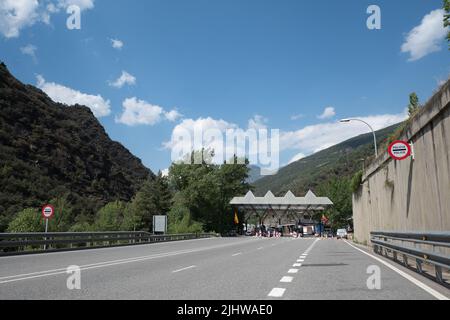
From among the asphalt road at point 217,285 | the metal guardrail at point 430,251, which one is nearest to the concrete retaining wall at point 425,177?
the metal guardrail at point 430,251

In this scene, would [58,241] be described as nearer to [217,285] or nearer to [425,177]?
[217,285]

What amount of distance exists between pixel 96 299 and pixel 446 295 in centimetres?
553

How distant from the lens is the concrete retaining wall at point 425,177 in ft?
35.2

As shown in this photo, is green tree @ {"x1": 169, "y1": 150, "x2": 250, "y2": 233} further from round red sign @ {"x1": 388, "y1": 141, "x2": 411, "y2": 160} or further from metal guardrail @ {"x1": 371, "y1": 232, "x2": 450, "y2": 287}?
metal guardrail @ {"x1": 371, "y1": 232, "x2": 450, "y2": 287}

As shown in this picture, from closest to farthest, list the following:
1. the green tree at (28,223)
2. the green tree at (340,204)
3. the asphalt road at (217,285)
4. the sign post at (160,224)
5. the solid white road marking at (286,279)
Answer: the asphalt road at (217,285), the solid white road marking at (286,279), the green tree at (28,223), the sign post at (160,224), the green tree at (340,204)

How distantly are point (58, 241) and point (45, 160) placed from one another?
262 ft

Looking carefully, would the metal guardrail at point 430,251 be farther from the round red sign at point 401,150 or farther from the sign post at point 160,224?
the sign post at point 160,224

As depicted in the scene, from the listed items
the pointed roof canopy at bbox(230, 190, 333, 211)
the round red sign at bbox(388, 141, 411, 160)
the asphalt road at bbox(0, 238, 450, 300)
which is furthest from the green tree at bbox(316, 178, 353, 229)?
the asphalt road at bbox(0, 238, 450, 300)

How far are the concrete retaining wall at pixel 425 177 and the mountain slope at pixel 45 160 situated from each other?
54869 millimetres

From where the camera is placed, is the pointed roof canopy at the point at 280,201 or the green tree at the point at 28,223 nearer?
the green tree at the point at 28,223

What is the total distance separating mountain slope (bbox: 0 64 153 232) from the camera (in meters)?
77.2
